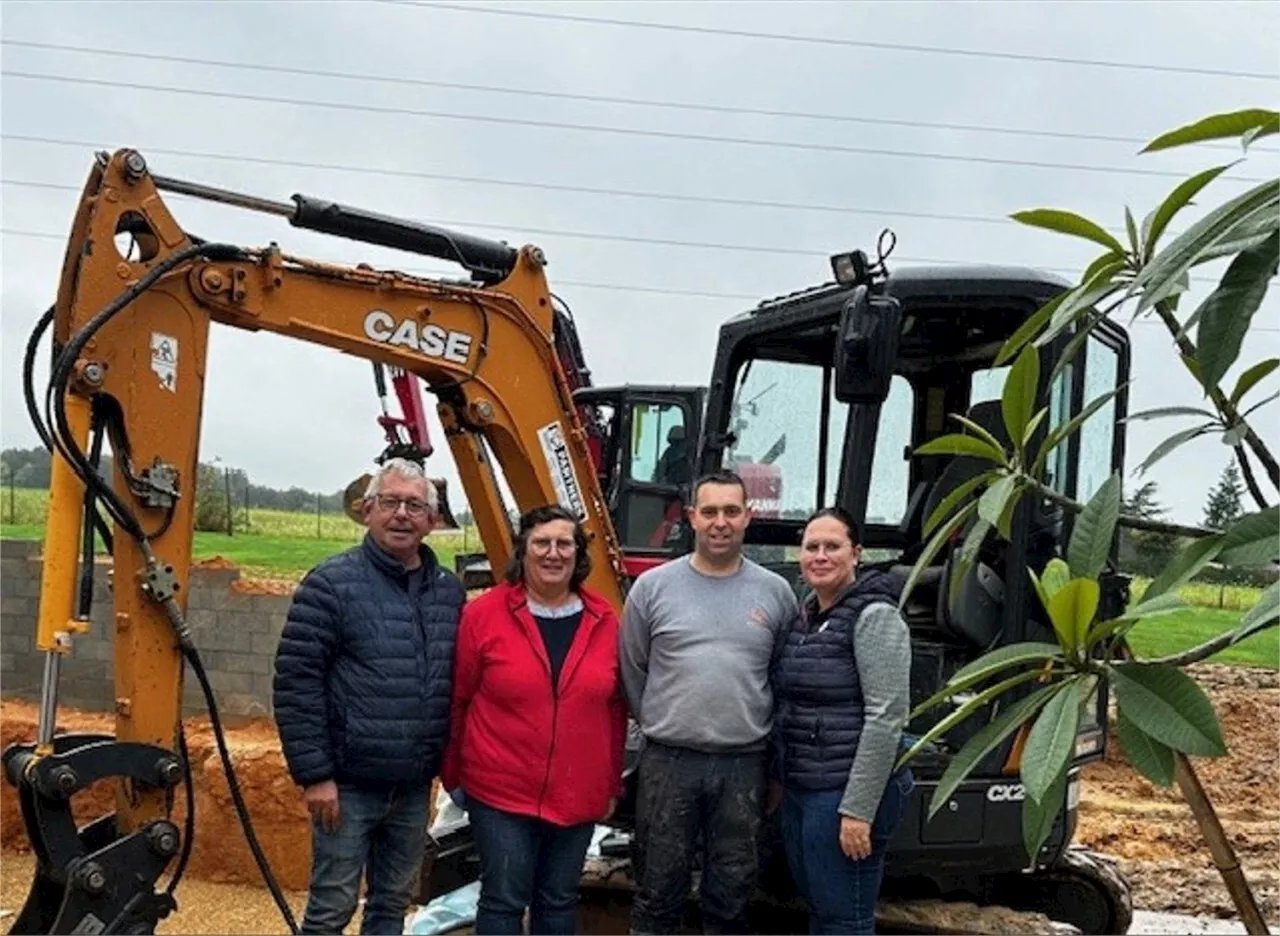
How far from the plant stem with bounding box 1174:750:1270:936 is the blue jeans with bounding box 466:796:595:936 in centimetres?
205

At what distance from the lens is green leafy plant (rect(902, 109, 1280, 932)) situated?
1037 mm

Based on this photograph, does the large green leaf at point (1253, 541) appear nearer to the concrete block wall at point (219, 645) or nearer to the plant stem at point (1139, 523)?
the plant stem at point (1139, 523)

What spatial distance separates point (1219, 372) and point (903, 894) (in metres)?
3.78

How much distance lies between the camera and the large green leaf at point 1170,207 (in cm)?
111

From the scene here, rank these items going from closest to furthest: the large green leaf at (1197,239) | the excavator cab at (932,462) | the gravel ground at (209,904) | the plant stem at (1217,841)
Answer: the large green leaf at (1197,239) < the plant stem at (1217,841) < the excavator cab at (932,462) < the gravel ground at (209,904)

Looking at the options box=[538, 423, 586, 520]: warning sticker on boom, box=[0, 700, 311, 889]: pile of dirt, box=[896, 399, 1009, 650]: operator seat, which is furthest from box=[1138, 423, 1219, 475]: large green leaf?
box=[0, 700, 311, 889]: pile of dirt

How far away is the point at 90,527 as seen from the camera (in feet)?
11.5

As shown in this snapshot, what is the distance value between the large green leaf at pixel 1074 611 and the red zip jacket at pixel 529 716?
89.1 inches

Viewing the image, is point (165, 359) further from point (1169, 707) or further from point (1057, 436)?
point (1169, 707)

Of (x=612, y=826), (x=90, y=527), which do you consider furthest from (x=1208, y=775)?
(x=90, y=527)

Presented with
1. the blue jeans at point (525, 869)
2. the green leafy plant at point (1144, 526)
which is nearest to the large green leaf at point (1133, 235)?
the green leafy plant at point (1144, 526)

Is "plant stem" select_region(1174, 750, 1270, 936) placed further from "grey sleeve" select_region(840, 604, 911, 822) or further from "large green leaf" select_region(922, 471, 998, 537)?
"grey sleeve" select_region(840, 604, 911, 822)

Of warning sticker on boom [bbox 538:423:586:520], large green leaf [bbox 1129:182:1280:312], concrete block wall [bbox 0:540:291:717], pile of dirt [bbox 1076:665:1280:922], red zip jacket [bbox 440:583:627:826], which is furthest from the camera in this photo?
concrete block wall [bbox 0:540:291:717]

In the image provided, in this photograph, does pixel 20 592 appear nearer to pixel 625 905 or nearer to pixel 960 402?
pixel 625 905
